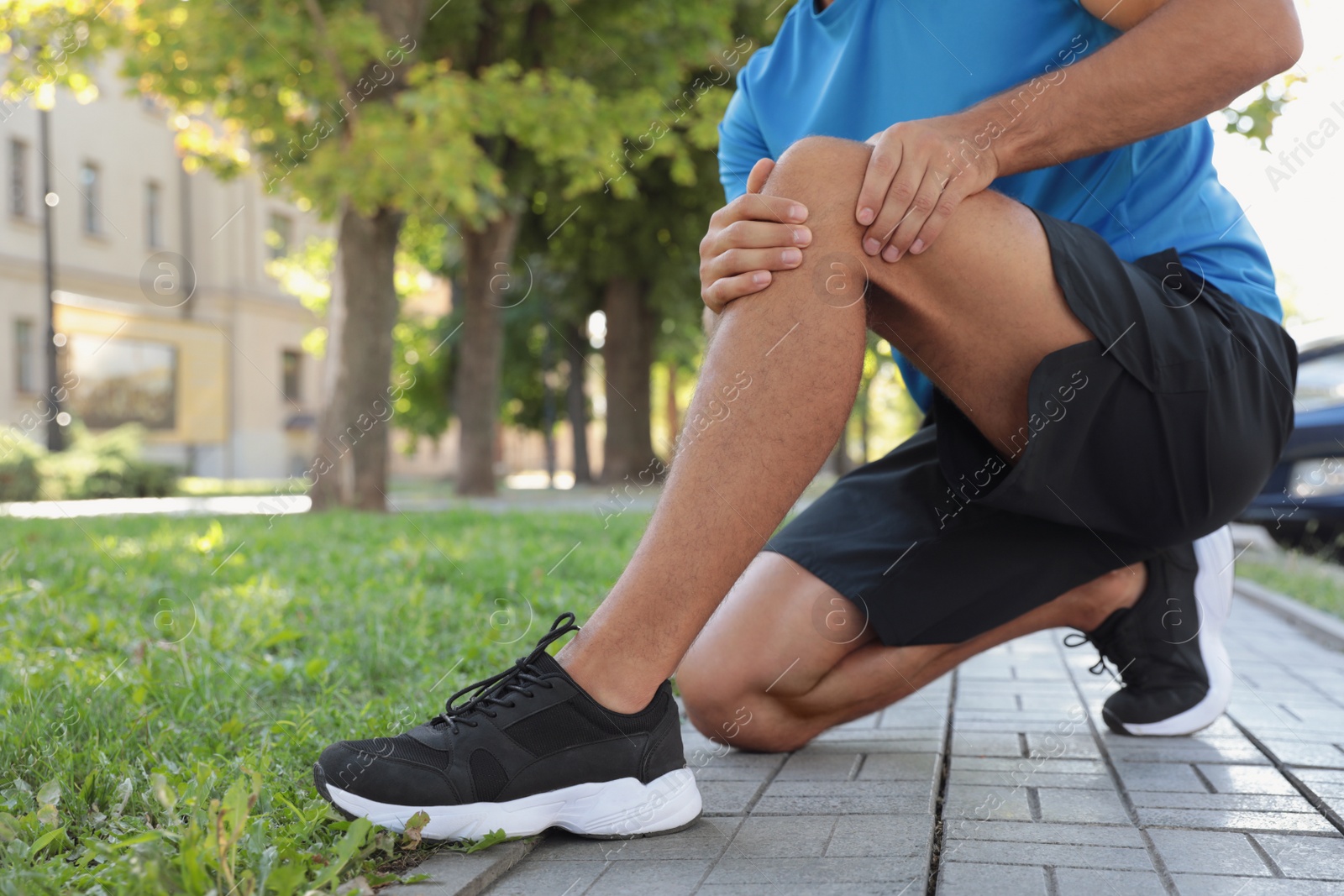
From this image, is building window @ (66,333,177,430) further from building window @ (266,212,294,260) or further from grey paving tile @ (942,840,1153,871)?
grey paving tile @ (942,840,1153,871)

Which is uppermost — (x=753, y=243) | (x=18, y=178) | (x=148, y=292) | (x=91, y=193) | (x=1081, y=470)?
(x=91, y=193)

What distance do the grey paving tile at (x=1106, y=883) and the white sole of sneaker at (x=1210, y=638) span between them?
0.96 meters

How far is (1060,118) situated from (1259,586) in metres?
4.88

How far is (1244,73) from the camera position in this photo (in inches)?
75.7

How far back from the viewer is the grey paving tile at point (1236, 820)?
75.0 inches

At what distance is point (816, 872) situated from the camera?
5.56 ft

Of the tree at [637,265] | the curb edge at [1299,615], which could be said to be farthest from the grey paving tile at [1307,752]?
the tree at [637,265]

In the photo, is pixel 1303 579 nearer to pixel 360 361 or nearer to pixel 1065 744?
pixel 1065 744

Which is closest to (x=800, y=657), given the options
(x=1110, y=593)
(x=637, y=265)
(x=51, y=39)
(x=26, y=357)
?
(x=1110, y=593)

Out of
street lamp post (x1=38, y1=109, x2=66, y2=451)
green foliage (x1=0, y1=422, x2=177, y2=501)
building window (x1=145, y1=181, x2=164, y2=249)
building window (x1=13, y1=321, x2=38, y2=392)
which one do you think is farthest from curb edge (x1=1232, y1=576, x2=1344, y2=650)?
building window (x1=145, y1=181, x2=164, y2=249)

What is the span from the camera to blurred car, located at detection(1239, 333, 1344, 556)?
752 cm

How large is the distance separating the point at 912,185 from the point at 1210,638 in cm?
150

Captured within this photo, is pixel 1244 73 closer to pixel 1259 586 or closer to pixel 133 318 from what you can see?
pixel 1259 586

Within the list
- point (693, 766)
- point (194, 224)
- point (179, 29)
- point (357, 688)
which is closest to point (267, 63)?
point (179, 29)
